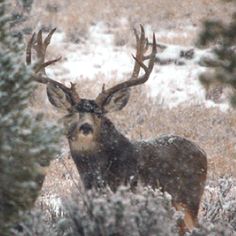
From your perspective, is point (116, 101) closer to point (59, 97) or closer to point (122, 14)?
point (59, 97)

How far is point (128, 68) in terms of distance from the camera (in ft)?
50.8

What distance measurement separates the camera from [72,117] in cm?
690

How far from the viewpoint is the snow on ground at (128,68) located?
14328mm

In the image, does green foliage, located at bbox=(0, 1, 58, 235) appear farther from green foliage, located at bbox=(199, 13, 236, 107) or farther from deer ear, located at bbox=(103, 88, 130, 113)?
deer ear, located at bbox=(103, 88, 130, 113)

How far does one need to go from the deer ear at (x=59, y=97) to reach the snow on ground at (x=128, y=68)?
22.0ft

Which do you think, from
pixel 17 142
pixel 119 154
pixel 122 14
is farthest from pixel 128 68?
pixel 17 142

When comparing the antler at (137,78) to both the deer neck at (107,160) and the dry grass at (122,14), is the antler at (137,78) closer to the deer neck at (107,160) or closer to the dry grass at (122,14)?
the deer neck at (107,160)

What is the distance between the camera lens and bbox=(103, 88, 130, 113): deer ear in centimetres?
724

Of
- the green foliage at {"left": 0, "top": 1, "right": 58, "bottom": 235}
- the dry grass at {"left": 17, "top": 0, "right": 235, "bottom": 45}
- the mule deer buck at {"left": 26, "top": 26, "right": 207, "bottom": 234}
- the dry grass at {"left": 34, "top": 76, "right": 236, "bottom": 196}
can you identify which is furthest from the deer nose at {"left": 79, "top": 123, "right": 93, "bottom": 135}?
the dry grass at {"left": 17, "top": 0, "right": 235, "bottom": 45}

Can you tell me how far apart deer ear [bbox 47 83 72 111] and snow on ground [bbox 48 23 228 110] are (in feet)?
22.0

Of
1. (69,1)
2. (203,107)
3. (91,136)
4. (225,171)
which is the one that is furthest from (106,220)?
(69,1)

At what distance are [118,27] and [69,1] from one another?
2.56 metres

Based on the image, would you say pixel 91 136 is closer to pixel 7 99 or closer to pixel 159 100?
pixel 7 99

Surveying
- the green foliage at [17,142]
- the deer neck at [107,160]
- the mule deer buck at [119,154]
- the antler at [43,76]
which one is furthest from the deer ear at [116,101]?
the green foliage at [17,142]
